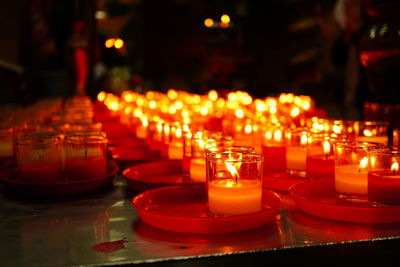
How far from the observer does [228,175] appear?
167 cm

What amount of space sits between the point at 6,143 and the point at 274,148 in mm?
1464

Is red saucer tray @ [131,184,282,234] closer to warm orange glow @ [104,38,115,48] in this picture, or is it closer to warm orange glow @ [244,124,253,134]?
warm orange glow @ [244,124,253,134]

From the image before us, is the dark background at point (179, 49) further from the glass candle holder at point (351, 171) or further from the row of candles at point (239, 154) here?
the glass candle holder at point (351, 171)

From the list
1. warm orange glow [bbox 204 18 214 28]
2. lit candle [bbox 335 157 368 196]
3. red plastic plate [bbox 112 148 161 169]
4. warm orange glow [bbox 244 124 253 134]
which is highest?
warm orange glow [bbox 204 18 214 28]

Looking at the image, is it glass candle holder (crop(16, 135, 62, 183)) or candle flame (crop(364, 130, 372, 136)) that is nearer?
glass candle holder (crop(16, 135, 62, 183))

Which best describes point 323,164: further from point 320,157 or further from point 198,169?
point 198,169

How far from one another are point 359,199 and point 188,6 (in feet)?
43.8

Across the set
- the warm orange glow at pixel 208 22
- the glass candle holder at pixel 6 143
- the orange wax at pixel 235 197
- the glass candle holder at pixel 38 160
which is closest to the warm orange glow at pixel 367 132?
the orange wax at pixel 235 197

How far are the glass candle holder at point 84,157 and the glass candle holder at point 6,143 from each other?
70 cm

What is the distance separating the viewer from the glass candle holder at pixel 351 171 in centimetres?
177

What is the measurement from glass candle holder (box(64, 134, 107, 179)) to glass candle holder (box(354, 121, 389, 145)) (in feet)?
4.32

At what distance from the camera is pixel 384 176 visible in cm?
162

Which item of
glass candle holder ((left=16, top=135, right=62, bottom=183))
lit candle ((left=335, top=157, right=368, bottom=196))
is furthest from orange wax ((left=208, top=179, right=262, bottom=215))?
glass candle holder ((left=16, top=135, right=62, bottom=183))

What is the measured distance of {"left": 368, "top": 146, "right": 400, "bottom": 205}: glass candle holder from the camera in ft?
5.23
